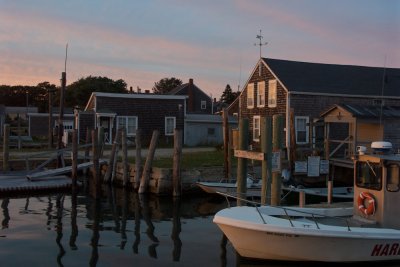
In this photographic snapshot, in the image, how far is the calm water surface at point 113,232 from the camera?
35.3 ft

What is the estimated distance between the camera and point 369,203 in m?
10.3

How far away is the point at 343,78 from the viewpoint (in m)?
33.1

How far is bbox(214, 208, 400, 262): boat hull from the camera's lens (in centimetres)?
933

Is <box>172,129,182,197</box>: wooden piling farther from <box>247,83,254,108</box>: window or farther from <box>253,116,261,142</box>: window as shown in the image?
<box>247,83,254,108</box>: window

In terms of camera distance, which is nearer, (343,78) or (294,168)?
(294,168)

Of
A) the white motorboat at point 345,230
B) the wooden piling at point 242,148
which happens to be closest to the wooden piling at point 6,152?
the wooden piling at point 242,148

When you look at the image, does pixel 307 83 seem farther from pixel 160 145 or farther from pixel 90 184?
pixel 90 184

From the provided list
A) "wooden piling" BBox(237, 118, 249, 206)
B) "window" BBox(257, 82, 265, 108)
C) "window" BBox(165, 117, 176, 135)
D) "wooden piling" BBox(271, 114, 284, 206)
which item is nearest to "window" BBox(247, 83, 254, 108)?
"window" BBox(257, 82, 265, 108)

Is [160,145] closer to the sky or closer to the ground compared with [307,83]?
closer to the ground

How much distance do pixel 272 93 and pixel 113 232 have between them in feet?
65.9

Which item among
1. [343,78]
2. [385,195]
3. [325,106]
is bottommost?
[385,195]

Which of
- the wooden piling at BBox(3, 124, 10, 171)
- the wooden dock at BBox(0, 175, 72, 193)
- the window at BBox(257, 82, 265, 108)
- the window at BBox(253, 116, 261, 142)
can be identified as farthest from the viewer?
the window at BBox(253, 116, 261, 142)

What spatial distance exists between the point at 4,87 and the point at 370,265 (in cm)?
10415

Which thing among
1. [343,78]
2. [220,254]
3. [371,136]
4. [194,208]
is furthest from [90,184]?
[343,78]
